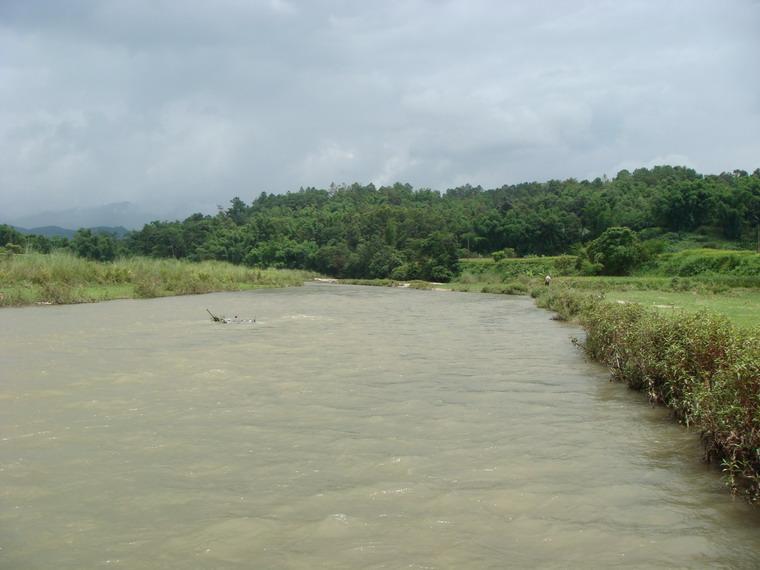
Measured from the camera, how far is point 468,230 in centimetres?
9762

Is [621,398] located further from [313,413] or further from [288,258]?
[288,258]

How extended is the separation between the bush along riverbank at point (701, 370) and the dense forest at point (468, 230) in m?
46.7

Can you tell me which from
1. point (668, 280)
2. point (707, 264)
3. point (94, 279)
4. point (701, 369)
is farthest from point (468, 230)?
point (701, 369)

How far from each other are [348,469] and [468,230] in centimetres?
9137

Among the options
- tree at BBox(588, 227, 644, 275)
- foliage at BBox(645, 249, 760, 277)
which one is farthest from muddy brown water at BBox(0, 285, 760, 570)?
tree at BBox(588, 227, 644, 275)

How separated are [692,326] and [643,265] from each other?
50133 millimetres

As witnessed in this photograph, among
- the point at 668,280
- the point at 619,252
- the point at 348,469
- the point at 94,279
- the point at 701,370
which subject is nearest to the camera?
the point at 348,469

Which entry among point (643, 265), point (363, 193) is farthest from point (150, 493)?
point (363, 193)

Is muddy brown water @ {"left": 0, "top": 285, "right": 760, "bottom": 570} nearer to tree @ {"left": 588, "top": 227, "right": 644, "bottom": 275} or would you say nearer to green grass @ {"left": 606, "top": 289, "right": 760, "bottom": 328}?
green grass @ {"left": 606, "top": 289, "right": 760, "bottom": 328}

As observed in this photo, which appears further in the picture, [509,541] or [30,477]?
[30,477]

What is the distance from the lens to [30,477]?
7762 mm

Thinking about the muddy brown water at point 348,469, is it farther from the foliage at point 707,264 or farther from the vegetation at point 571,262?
the foliage at point 707,264

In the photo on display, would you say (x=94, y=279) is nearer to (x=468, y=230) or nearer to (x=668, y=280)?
(x=668, y=280)

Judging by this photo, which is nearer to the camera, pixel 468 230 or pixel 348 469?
pixel 348 469
